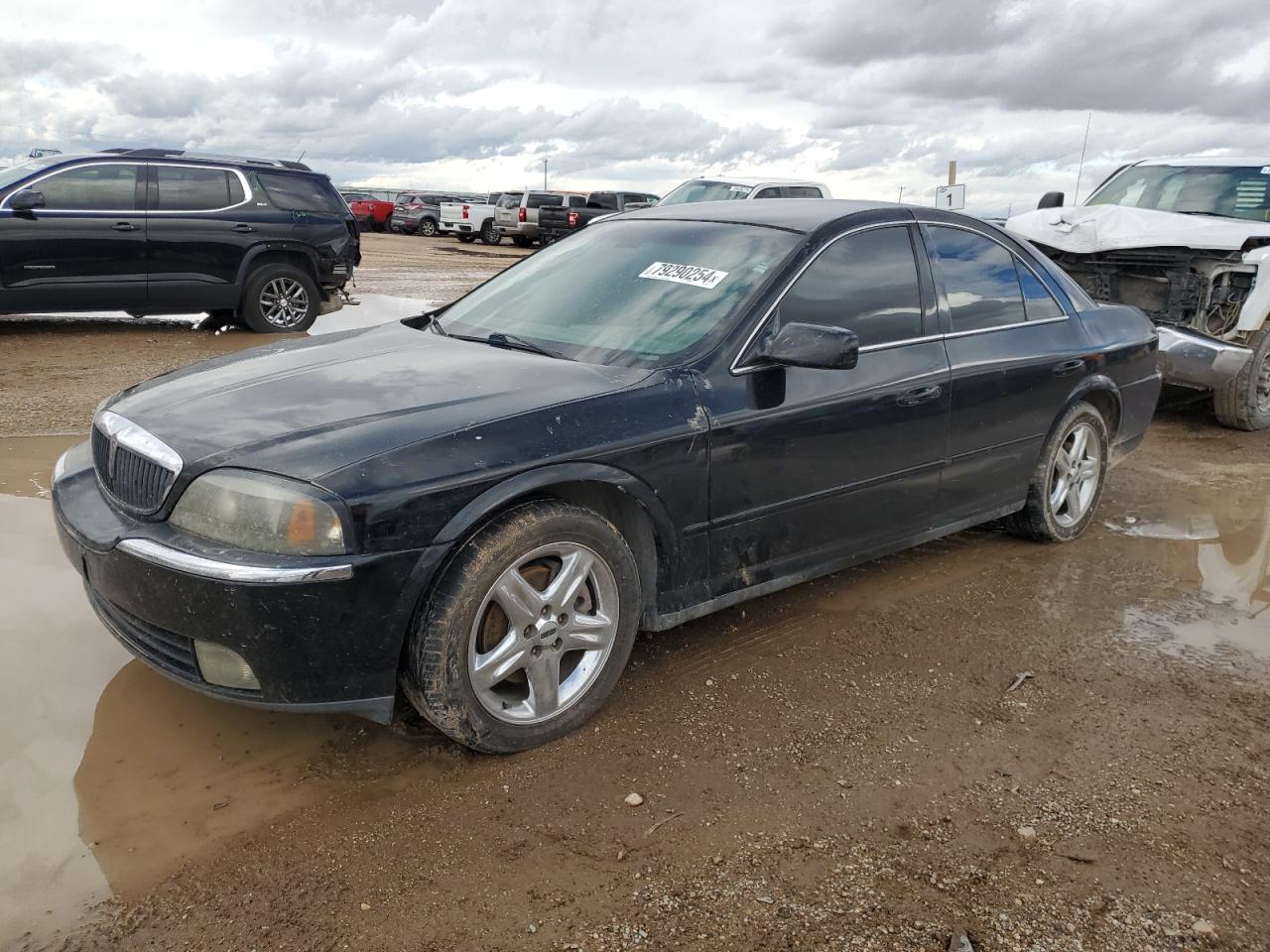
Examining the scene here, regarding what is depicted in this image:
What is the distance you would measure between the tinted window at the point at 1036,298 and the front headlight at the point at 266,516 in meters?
3.37

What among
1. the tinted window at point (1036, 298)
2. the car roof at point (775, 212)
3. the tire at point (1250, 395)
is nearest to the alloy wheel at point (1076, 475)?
the tinted window at point (1036, 298)

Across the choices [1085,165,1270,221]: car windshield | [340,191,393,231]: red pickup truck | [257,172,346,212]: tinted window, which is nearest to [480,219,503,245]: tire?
[340,191,393,231]: red pickup truck

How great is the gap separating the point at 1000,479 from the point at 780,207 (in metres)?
1.55

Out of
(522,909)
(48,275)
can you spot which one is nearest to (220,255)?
(48,275)

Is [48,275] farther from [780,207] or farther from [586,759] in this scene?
[586,759]

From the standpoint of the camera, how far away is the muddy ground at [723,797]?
7.80 ft

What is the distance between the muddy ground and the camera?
7.80ft

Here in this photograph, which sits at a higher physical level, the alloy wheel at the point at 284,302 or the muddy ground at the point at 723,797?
the alloy wheel at the point at 284,302

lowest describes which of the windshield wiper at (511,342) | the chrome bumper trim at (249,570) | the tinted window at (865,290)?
the chrome bumper trim at (249,570)

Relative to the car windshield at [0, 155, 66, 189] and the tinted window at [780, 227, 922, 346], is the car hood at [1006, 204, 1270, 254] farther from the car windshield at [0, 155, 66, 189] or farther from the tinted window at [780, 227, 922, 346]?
the car windshield at [0, 155, 66, 189]

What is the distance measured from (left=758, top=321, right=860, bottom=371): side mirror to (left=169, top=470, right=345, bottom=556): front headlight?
153cm

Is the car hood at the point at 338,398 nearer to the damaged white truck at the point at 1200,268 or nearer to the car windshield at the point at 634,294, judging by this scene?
the car windshield at the point at 634,294

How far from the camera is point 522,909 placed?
2.39 meters

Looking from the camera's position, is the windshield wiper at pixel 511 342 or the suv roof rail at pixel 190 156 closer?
the windshield wiper at pixel 511 342
